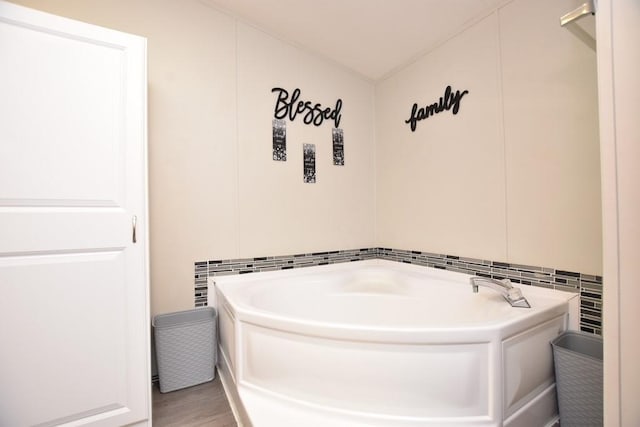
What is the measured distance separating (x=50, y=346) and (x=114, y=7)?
186 cm

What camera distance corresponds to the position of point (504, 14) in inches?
64.1

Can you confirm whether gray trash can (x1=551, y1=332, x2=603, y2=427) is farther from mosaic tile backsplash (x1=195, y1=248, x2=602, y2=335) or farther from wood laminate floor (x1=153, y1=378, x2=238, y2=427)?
wood laminate floor (x1=153, y1=378, x2=238, y2=427)

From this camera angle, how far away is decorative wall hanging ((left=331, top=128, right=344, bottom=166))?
2.44 m

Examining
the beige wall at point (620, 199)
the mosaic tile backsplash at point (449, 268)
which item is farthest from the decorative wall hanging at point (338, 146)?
the beige wall at point (620, 199)

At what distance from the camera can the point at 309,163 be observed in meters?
2.32

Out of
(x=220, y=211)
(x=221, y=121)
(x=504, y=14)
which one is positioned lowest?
(x=220, y=211)

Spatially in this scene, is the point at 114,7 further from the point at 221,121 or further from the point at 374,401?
the point at 374,401

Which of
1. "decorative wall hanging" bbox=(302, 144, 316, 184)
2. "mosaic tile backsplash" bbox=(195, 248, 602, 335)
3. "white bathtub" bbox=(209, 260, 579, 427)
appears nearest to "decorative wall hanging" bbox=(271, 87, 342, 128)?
"decorative wall hanging" bbox=(302, 144, 316, 184)

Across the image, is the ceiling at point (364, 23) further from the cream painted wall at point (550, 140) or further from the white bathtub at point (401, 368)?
the white bathtub at point (401, 368)

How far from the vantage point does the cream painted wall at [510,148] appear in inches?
53.6

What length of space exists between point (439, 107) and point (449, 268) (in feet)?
3.83

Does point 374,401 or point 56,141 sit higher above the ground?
point 56,141

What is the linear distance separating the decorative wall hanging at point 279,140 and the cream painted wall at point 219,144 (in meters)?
0.05

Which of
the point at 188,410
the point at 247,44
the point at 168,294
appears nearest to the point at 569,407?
the point at 188,410
